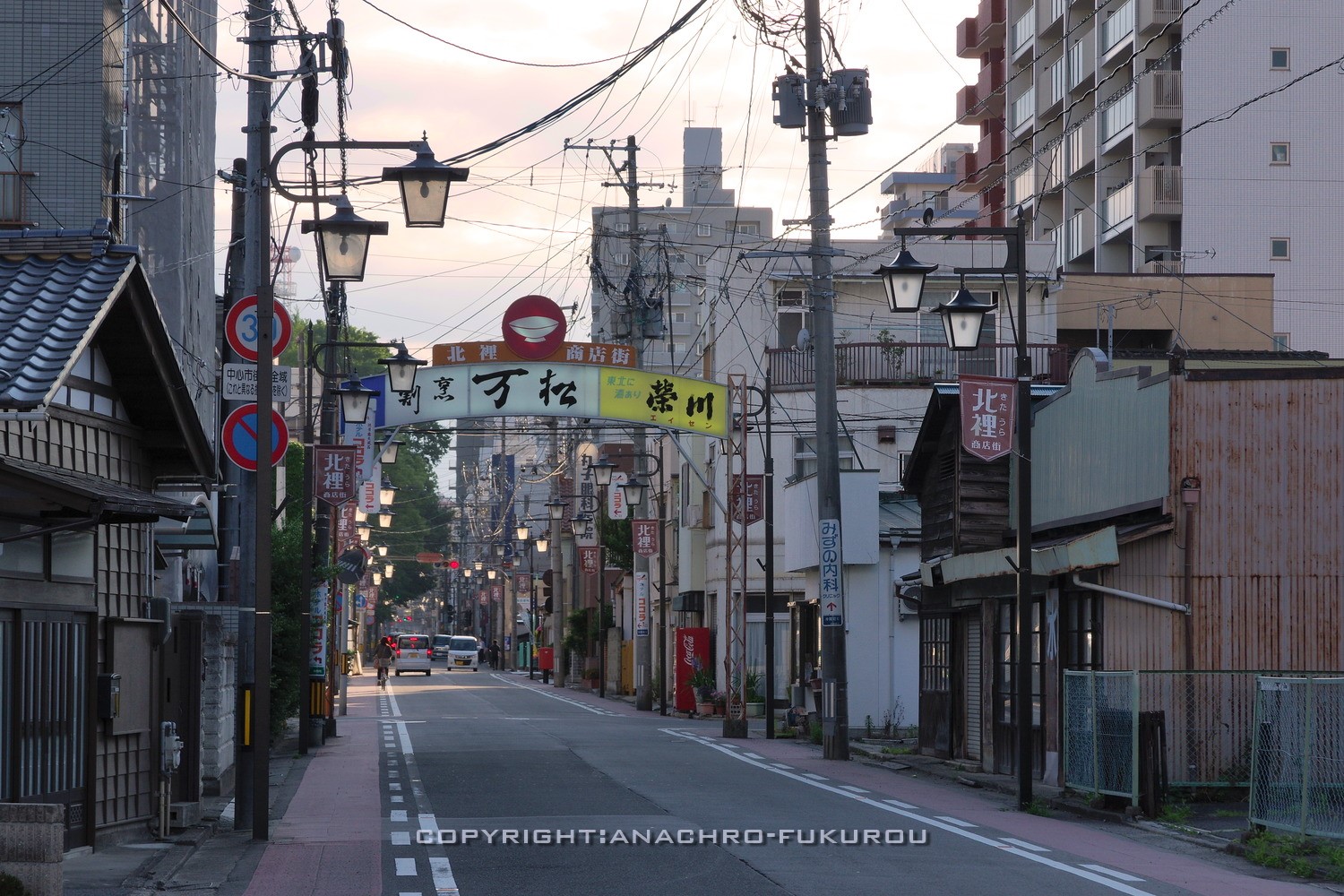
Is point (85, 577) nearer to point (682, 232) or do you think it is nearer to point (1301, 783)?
point (1301, 783)

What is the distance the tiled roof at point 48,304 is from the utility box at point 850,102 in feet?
53.7

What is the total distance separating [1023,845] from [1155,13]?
128ft

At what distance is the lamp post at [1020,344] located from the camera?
739 inches

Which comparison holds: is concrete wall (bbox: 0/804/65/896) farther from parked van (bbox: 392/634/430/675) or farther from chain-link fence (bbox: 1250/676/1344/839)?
parked van (bbox: 392/634/430/675)

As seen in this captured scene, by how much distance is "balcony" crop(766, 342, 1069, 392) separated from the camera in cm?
4266

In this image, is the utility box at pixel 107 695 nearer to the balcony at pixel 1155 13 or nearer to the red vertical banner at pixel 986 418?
the red vertical banner at pixel 986 418

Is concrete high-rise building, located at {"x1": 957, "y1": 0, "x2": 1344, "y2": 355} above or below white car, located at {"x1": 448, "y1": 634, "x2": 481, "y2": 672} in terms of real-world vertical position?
above

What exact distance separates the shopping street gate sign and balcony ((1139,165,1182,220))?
73.3ft

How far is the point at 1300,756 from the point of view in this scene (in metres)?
14.5

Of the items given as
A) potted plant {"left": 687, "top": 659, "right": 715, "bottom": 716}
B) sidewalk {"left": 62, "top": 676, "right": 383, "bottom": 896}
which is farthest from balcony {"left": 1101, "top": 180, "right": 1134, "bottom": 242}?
sidewalk {"left": 62, "top": 676, "right": 383, "bottom": 896}

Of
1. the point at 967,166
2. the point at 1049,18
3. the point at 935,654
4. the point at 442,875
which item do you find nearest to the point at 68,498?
the point at 442,875

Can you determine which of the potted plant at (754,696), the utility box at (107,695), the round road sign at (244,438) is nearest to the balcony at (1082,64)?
the potted plant at (754,696)

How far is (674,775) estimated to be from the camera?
22500 millimetres

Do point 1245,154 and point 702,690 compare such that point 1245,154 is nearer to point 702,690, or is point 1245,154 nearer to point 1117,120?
point 1117,120
